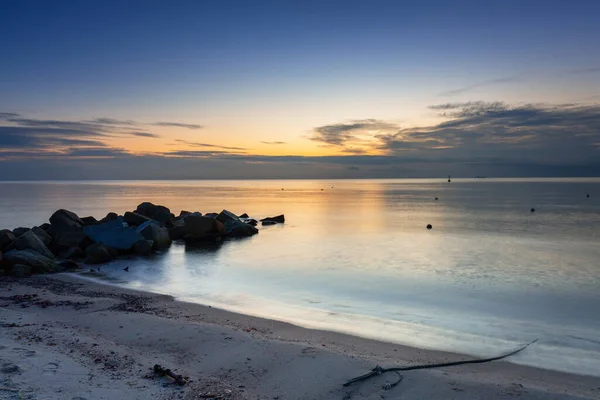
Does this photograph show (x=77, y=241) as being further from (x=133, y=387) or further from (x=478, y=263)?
(x=478, y=263)

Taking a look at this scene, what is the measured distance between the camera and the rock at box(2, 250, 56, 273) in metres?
14.9

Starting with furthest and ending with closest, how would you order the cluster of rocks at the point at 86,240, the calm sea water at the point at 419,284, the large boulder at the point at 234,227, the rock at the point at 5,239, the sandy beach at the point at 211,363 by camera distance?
the large boulder at the point at 234,227
the rock at the point at 5,239
the cluster of rocks at the point at 86,240
the calm sea water at the point at 419,284
the sandy beach at the point at 211,363

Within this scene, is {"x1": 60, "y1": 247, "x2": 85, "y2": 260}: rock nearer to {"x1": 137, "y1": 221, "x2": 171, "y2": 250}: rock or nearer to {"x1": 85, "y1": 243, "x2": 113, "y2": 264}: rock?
{"x1": 85, "y1": 243, "x2": 113, "y2": 264}: rock

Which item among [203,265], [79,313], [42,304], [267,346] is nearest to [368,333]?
[267,346]

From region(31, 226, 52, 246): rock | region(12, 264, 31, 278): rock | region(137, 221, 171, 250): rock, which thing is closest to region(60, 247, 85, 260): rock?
region(31, 226, 52, 246): rock

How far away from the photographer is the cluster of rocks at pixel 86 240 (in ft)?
50.4

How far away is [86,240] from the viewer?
65.3ft

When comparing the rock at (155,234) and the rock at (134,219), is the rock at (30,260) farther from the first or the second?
the rock at (134,219)

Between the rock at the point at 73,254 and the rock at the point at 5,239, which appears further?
the rock at the point at 73,254

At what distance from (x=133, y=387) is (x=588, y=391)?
642cm

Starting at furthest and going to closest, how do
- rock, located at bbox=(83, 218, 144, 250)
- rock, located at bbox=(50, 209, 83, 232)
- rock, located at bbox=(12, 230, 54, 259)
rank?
Result: rock, located at bbox=(50, 209, 83, 232)
rock, located at bbox=(83, 218, 144, 250)
rock, located at bbox=(12, 230, 54, 259)

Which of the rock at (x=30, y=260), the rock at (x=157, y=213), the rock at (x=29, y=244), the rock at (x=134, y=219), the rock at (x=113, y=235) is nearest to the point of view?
the rock at (x=30, y=260)

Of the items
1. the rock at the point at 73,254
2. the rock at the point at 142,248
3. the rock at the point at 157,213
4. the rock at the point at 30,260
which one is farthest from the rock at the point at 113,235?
the rock at the point at 157,213

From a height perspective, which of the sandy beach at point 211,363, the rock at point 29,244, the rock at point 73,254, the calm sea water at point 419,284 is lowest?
the calm sea water at point 419,284
